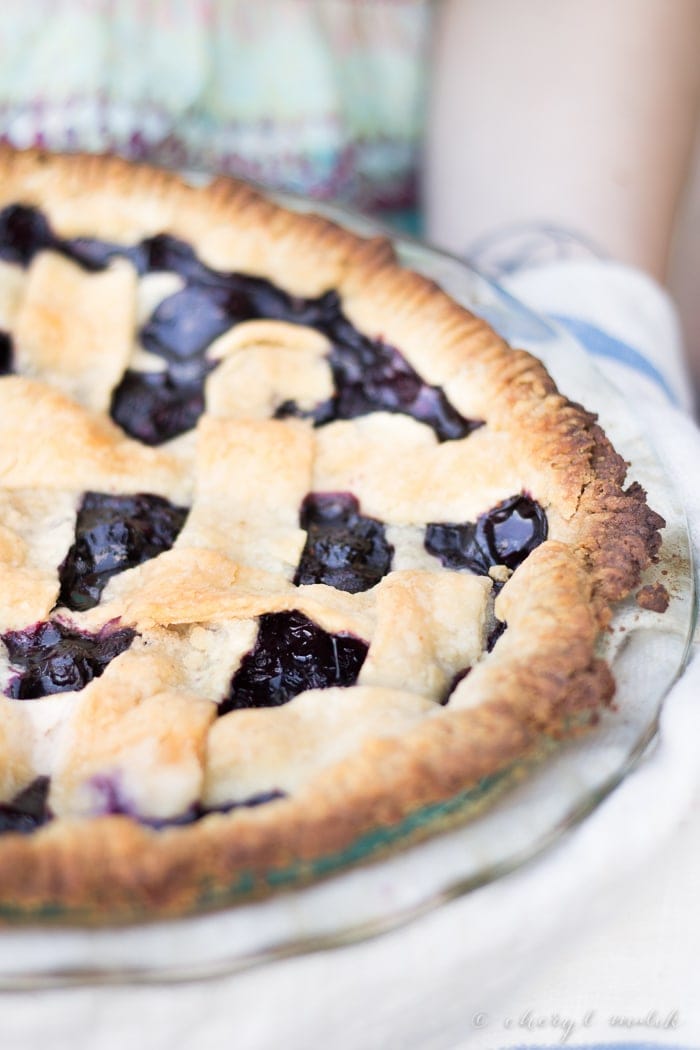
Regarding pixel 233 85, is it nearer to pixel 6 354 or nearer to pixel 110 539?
pixel 6 354

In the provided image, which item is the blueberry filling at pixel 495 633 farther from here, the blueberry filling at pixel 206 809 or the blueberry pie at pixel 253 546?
the blueberry filling at pixel 206 809

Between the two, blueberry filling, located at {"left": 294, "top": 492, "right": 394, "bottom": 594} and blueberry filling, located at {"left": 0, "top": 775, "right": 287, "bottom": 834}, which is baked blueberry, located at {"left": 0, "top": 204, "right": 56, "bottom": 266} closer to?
blueberry filling, located at {"left": 294, "top": 492, "right": 394, "bottom": 594}

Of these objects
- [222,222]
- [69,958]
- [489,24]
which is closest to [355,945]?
[69,958]

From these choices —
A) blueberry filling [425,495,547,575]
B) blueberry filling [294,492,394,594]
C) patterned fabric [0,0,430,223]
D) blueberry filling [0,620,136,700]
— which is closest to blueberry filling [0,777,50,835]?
blueberry filling [0,620,136,700]

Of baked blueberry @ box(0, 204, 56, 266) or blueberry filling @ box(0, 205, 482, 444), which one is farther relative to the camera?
baked blueberry @ box(0, 204, 56, 266)

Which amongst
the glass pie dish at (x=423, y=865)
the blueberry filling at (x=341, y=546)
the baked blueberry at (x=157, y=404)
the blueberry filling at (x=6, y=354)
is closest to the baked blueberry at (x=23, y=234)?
the blueberry filling at (x=6, y=354)

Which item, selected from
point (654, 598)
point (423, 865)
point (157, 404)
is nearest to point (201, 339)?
point (157, 404)

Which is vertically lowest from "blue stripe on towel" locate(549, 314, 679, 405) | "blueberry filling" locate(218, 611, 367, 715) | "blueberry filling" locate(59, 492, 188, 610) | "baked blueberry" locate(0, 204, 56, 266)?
"blueberry filling" locate(59, 492, 188, 610)
